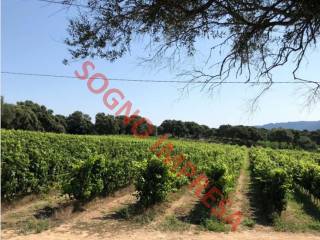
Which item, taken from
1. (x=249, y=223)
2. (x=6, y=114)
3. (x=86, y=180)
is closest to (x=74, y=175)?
(x=86, y=180)

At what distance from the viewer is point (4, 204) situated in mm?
8242

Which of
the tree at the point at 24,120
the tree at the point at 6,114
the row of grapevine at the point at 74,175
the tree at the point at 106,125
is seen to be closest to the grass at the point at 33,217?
the row of grapevine at the point at 74,175

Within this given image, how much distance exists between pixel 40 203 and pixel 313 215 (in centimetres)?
749

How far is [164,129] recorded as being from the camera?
230ft

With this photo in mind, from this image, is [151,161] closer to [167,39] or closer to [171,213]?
[171,213]

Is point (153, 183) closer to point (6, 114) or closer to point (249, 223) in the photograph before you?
point (249, 223)

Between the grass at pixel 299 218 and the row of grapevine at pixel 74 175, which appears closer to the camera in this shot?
the row of grapevine at pixel 74 175

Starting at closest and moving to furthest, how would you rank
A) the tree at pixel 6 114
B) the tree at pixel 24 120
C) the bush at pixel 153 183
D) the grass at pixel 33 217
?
1. the grass at pixel 33 217
2. the bush at pixel 153 183
3. the tree at pixel 6 114
4. the tree at pixel 24 120

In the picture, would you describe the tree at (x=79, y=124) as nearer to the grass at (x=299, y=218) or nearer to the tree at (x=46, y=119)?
the tree at (x=46, y=119)

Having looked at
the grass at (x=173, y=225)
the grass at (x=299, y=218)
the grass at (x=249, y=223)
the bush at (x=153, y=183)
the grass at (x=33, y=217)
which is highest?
the bush at (x=153, y=183)

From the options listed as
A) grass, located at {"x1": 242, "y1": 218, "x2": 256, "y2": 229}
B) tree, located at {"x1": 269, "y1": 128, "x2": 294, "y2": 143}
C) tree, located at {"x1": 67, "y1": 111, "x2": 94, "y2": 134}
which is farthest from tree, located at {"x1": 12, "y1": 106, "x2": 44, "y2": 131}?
tree, located at {"x1": 269, "y1": 128, "x2": 294, "y2": 143}

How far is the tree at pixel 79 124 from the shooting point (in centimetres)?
6419

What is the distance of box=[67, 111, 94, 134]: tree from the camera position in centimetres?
6419

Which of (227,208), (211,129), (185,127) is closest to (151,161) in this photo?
(227,208)
